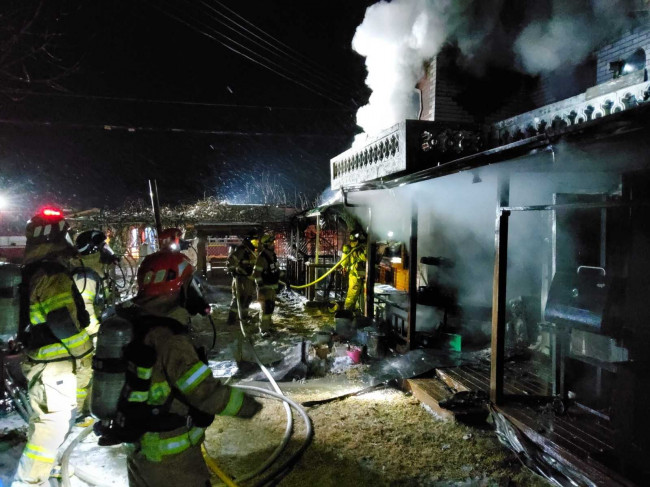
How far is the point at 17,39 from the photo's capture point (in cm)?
642

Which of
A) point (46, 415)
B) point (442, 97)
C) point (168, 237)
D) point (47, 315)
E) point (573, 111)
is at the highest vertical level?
point (442, 97)

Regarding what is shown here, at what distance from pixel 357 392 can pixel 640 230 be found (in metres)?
4.36

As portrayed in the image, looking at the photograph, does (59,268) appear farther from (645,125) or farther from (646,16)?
(646,16)

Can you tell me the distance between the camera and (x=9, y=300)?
380 centimetres

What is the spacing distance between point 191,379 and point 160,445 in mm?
547

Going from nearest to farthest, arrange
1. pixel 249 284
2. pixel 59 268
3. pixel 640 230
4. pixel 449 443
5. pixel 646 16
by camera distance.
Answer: pixel 640 230, pixel 59 268, pixel 449 443, pixel 646 16, pixel 249 284

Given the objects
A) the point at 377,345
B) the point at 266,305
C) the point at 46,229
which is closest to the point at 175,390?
the point at 46,229

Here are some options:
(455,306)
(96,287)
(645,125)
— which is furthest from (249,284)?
(645,125)

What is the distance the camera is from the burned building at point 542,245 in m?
3.71

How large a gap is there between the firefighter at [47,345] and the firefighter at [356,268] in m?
7.67

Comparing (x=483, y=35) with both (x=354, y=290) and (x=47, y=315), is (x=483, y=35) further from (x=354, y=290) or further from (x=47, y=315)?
(x=47, y=315)

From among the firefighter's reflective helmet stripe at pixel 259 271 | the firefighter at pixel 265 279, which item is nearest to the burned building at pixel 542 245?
the firefighter at pixel 265 279

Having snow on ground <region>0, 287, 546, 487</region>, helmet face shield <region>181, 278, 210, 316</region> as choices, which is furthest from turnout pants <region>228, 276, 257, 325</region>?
helmet face shield <region>181, 278, 210, 316</region>

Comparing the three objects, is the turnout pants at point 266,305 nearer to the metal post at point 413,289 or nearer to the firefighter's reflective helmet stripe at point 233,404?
the metal post at point 413,289
